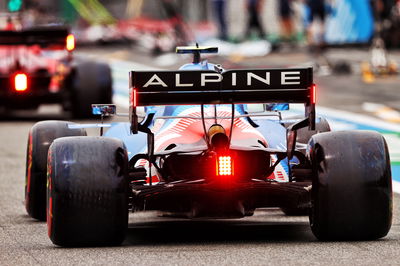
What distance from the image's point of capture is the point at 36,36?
67.7ft

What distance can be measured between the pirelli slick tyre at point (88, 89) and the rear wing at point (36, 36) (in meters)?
0.73

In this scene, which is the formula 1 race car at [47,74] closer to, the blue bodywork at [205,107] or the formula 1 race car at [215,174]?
the blue bodywork at [205,107]

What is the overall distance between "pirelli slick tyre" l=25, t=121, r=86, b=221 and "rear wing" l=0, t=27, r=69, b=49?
9769mm

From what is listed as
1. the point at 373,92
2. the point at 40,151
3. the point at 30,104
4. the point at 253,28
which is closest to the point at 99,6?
the point at 253,28

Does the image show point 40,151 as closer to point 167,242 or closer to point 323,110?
point 167,242

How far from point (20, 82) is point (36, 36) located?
73 centimetres

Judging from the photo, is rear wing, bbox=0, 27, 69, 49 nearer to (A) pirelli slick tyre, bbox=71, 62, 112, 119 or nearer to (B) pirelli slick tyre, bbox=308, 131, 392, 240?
(A) pirelli slick tyre, bbox=71, 62, 112, 119

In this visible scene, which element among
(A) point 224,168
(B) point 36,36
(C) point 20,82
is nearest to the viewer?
(A) point 224,168

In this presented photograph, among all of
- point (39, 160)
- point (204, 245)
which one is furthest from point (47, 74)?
point (204, 245)

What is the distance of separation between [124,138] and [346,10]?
2261cm

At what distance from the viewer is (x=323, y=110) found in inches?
873

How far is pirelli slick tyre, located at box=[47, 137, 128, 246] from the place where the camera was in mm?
8906

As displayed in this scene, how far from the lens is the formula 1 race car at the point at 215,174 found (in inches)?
352

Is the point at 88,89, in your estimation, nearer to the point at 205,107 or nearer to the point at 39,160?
the point at 39,160
